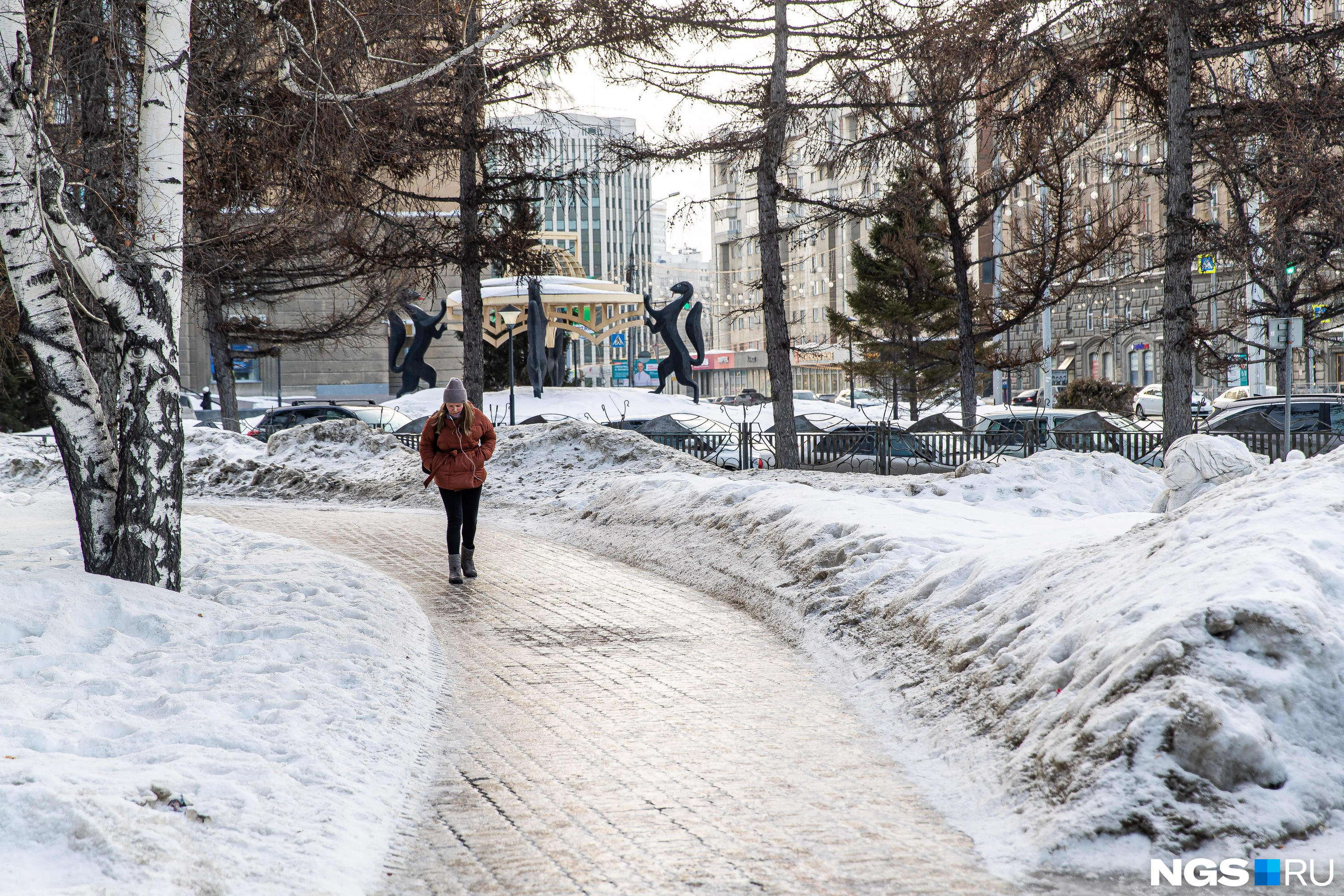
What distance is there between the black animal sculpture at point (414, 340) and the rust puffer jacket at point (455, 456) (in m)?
27.1

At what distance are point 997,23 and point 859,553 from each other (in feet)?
26.4

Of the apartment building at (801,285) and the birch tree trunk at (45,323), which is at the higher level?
the apartment building at (801,285)

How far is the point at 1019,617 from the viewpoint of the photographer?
598 centimetres

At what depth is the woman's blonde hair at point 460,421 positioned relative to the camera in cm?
1000

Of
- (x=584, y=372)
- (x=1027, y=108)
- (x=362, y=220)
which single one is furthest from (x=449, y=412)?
(x=584, y=372)

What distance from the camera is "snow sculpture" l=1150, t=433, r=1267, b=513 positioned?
8086 millimetres

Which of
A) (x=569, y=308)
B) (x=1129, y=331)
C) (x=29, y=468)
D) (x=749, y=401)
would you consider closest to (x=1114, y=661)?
(x=29, y=468)

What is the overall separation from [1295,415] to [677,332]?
2048 cm

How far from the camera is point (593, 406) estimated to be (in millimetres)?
35812

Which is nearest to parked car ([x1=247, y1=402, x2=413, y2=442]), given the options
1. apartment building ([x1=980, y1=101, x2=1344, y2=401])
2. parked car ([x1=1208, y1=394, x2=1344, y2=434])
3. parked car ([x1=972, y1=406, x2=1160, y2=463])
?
parked car ([x1=972, y1=406, x2=1160, y2=463])

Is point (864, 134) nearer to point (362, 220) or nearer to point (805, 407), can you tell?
point (362, 220)

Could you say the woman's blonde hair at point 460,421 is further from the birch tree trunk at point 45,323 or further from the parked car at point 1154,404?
the parked car at point 1154,404

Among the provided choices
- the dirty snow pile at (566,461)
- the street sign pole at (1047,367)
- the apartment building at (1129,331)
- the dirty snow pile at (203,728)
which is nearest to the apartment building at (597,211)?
the dirty snow pile at (566,461)

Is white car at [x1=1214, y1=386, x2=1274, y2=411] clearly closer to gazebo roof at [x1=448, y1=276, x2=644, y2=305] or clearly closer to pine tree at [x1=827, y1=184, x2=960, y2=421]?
pine tree at [x1=827, y1=184, x2=960, y2=421]
